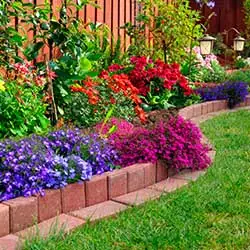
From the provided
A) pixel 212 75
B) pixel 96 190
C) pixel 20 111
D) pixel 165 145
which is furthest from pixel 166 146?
pixel 212 75

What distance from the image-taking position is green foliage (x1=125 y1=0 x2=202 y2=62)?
22.4ft

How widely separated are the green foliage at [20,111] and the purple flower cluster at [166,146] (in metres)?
0.62

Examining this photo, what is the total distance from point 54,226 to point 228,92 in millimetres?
4476

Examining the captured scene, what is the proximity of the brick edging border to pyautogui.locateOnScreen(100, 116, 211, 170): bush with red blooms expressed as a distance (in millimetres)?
69

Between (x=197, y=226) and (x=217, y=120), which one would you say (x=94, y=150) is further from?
(x=217, y=120)

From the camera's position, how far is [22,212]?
260 centimetres

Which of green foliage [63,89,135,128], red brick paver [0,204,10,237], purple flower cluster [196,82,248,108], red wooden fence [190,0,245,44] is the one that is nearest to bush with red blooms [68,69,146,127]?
green foliage [63,89,135,128]

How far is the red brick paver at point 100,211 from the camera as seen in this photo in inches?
110

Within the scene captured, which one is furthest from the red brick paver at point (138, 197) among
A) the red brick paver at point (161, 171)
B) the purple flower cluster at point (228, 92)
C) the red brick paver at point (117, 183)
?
the purple flower cluster at point (228, 92)

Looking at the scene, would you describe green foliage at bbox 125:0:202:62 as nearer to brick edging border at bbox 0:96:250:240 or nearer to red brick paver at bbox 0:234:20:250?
brick edging border at bbox 0:96:250:240

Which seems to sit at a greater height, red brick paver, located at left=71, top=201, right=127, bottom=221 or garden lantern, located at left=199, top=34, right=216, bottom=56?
garden lantern, located at left=199, top=34, right=216, bottom=56

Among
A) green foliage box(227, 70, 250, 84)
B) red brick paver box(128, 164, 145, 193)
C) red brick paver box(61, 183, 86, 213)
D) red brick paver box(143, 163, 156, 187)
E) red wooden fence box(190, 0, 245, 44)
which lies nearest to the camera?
red brick paver box(61, 183, 86, 213)

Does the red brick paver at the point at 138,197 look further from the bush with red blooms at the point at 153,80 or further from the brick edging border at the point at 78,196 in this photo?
the bush with red blooms at the point at 153,80

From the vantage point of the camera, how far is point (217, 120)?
567cm
